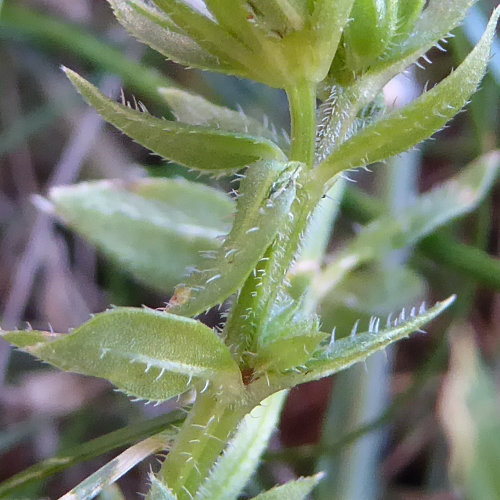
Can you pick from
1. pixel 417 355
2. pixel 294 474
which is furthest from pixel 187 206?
pixel 417 355

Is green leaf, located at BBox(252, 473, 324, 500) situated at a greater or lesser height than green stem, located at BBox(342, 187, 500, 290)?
lesser

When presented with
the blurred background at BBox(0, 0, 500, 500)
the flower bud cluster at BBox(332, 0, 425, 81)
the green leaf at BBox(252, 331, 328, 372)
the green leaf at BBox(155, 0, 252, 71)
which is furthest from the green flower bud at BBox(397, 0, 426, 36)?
the blurred background at BBox(0, 0, 500, 500)

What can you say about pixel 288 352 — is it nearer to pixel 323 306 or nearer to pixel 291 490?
pixel 291 490

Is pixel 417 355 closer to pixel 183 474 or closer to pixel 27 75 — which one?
pixel 183 474

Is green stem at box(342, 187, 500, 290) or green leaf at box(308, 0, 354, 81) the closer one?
green leaf at box(308, 0, 354, 81)

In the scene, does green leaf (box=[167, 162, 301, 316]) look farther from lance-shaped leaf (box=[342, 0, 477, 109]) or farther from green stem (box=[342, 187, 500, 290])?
green stem (box=[342, 187, 500, 290])

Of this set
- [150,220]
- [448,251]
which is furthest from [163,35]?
[448,251]
